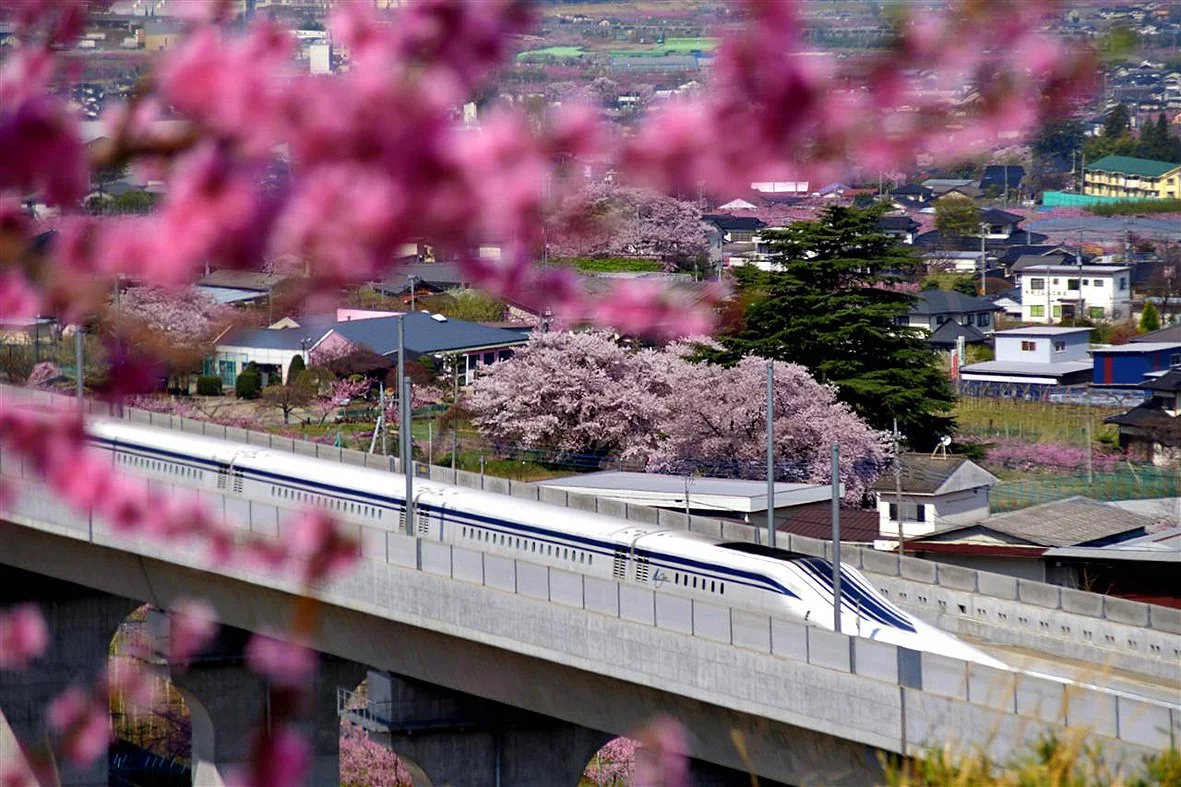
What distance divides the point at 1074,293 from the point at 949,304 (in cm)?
699

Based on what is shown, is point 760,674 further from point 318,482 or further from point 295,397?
point 295,397

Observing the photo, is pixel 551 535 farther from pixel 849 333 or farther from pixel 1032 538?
pixel 849 333

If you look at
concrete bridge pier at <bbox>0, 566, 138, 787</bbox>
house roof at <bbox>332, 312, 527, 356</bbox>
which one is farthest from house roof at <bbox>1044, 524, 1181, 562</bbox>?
house roof at <bbox>332, 312, 527, 356</bbox>

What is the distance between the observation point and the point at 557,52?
14088 centimetres

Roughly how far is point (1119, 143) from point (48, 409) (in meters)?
104

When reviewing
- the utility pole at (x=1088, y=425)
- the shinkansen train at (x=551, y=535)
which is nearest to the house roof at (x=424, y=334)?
the utility pole at (x=1088, y=425)

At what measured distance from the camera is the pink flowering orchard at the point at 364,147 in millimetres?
2105

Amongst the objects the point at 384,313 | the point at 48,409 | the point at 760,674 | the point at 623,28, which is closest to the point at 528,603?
the point at 760,674

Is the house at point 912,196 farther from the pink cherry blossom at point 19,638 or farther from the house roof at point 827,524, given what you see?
the pink cherry blossom at point 19,638

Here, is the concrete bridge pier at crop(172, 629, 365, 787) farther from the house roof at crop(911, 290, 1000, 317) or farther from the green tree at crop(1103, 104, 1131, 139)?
the green tree at crop(1103, 104, 1131, 139)

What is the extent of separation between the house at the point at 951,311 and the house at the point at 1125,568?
28.2 metres

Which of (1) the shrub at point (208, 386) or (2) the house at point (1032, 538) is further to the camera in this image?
(1) the shrub at point (208, 386)

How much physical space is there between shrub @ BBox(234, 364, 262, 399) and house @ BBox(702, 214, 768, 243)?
115 ft

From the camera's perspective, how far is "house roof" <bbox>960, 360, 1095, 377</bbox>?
43.5 metres
